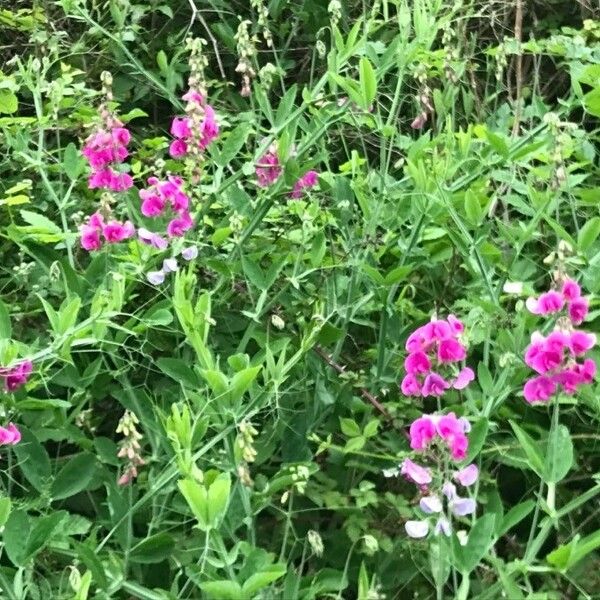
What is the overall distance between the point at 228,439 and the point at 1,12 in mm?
1711

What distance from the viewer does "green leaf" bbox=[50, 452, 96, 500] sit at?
1215 mm

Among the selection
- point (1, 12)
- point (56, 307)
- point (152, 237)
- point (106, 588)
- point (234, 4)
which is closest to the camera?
point (106, 588)

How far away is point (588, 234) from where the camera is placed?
4.28ft

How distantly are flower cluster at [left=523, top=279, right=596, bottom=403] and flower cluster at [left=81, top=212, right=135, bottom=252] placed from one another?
63cm

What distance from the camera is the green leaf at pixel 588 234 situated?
4.24 ft

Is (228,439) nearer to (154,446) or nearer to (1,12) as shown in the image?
(154,446)

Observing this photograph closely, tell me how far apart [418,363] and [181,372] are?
13.1 inches

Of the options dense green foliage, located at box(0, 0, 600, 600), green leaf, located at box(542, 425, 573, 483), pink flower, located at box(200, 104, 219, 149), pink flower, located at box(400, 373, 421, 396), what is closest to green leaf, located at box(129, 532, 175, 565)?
dense green foliage, located at box(0, 0, 600, 600)

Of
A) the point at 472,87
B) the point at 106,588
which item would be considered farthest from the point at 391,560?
the point at 472,87

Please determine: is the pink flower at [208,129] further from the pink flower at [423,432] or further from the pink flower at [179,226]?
the pink flower at [423,432]

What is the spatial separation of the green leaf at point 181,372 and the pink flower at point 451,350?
343 millimetres

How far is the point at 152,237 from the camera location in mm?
1426

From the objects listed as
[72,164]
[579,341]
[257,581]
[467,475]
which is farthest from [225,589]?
[72,164]

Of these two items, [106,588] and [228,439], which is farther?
[228,439]
